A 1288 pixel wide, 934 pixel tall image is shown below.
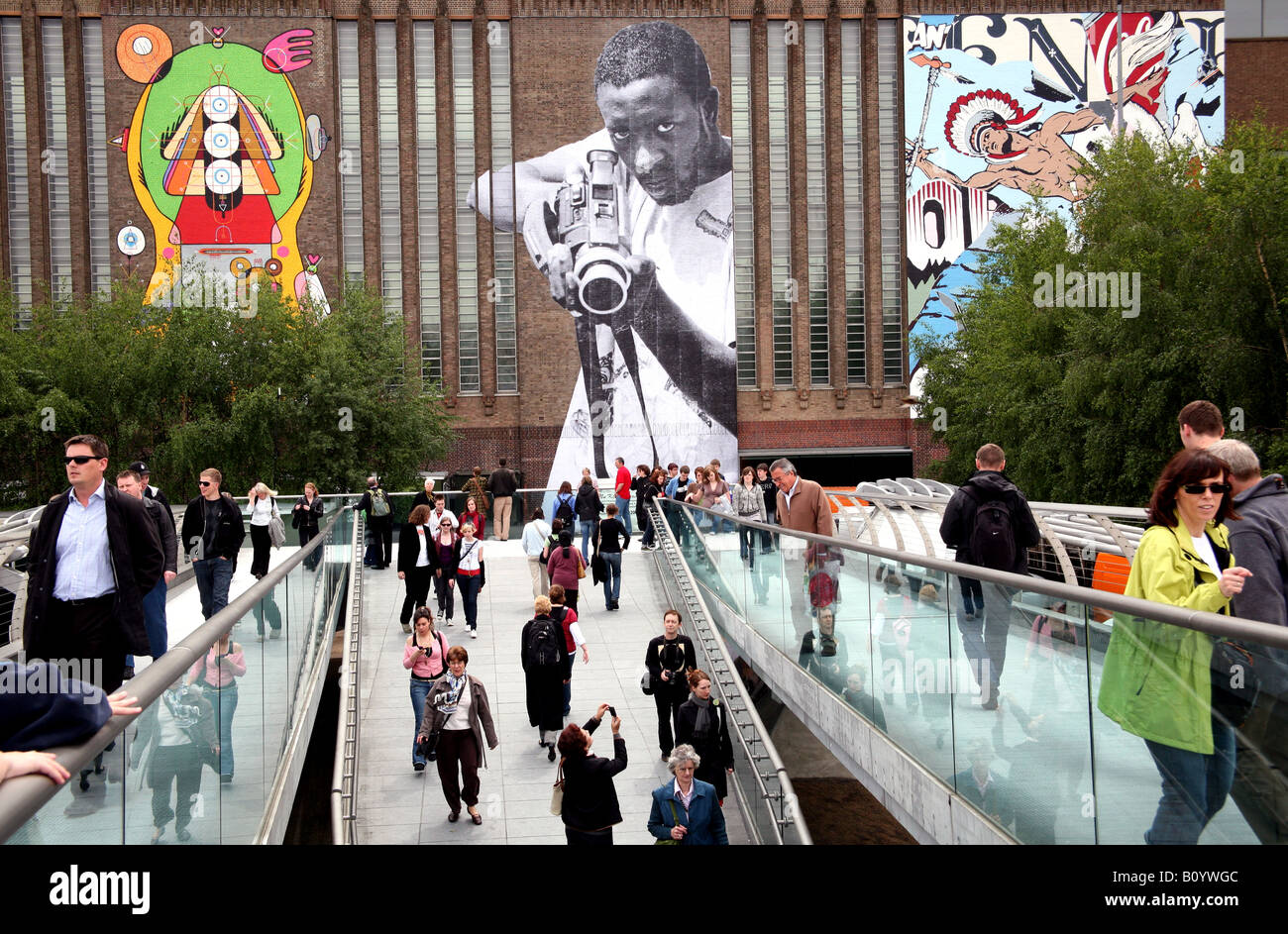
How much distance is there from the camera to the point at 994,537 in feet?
24.1

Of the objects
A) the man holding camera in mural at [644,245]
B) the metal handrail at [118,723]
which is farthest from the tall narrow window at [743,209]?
the metal handrail at [118,723]

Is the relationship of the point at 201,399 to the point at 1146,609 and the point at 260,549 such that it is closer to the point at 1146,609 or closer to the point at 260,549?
the point at 260,549

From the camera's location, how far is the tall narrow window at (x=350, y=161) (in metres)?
45.8

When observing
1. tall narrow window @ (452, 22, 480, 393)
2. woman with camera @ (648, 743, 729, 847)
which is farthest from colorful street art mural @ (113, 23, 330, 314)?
woman with camera @ (648, 743, 729, 847)

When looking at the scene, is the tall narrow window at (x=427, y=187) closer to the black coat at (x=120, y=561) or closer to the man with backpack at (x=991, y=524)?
the man with backpack at (x=991, y=524)

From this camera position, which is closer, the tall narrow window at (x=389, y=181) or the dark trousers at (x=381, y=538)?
the dark trousers at (x=381, y=538)

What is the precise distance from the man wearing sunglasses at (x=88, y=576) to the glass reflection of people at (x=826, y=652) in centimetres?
483

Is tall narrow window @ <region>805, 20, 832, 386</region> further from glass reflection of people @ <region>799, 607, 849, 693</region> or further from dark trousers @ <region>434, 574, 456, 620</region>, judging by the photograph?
glass reflection of people @ <region>799, 607, 849, 693</region>

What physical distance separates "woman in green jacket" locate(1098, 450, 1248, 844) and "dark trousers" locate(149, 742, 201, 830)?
3.27m

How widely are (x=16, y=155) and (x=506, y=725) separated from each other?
41.1 metres

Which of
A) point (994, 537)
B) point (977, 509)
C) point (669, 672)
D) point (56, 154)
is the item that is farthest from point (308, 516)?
point (56, 154)

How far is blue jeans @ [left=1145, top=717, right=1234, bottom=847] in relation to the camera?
3.62 metres
